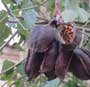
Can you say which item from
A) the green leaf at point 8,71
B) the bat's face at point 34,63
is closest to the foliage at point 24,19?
the green leaf at point 8,71

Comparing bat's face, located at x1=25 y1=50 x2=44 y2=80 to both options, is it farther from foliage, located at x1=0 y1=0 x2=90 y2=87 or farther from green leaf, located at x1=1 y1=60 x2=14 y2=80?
green leaf, located at x1=1 y1=60 x2=14 y2=80

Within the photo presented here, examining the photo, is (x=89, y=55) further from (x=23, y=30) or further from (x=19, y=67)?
(x=19, y=67)

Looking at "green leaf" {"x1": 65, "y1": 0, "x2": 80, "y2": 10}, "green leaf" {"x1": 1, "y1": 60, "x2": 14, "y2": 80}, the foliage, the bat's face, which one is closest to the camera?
the bat's face

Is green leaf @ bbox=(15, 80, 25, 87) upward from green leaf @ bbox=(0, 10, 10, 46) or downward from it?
downward

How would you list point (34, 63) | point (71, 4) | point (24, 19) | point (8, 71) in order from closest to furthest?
point (34, 63) → point (24, 19) → point (71, 4) → point (8, 71)

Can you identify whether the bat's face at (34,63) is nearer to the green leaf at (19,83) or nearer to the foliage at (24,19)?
the foliage at (24,19)

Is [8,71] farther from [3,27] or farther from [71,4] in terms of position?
[71,4]

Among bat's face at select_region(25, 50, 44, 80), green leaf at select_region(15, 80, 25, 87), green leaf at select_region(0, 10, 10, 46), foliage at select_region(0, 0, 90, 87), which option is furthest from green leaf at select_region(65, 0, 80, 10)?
bat's face at select_region(25, 50, 44, 80)

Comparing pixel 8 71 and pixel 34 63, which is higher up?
pixel 34 63

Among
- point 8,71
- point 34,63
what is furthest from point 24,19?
point 34,63

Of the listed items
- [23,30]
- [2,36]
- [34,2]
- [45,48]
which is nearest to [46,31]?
[45,48]

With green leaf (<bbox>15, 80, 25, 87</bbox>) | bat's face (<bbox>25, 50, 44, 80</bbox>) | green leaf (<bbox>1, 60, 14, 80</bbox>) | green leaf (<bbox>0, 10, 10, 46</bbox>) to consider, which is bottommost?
green leaf (<bbox>15, 80, 25, 87</bbox>)

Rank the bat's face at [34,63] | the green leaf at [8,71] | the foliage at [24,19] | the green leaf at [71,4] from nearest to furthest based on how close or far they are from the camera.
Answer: the bat's face at [34,63], the foliage at [24,19], the green leaf at [71,4], the green leaf at [8,71]
